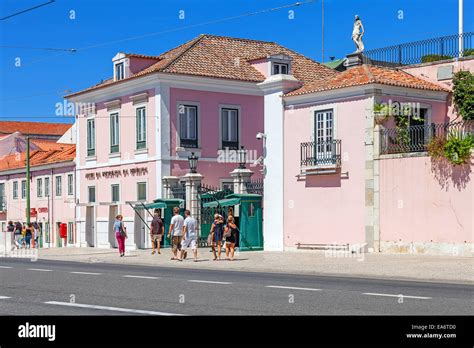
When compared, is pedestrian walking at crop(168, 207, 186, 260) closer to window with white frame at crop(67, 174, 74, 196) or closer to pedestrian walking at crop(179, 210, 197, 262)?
pedestrian walking at crop(179, 210, 197, 262)

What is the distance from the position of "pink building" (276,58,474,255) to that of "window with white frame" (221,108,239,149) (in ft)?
29.4

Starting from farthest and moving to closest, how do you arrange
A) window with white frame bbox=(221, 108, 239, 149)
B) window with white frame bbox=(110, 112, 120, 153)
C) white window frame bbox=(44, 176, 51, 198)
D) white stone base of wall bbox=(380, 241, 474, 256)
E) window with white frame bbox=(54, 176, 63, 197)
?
white window frame bbox=(44, 176, 51, 198) → window with white frame bbox=(54, 176, 63, 197) → window with white frame bbox=(110, 112, 120, 153) → window with white frame bbox=(221, 108, 239, 149) → white stone base of wall bbox=(380, 241, 474, 256)

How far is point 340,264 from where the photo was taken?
83.8ft

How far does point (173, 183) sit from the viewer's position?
40.0 meters

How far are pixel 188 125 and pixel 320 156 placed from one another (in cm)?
1101

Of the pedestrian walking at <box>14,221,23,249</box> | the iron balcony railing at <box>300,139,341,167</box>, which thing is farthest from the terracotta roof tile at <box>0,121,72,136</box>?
the iron balcony railing at <box>300,139,341,167</box>

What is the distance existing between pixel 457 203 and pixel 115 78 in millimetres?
22491

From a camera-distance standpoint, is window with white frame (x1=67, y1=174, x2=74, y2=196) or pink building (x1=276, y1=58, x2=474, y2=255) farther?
window with white frame (x1=67, y1=174, x2=74, y2=196)

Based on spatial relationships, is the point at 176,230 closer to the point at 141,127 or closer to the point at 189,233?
the point at 189,233

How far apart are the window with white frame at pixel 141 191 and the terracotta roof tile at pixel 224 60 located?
502 cm

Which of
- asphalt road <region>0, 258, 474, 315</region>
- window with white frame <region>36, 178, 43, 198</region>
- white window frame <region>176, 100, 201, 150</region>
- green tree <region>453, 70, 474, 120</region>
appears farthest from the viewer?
window with white frame <region>36, 178, 43, 198</region>

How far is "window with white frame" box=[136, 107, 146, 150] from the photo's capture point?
41791mm

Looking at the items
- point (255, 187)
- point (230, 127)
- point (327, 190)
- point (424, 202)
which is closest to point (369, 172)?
point (327, 190)
